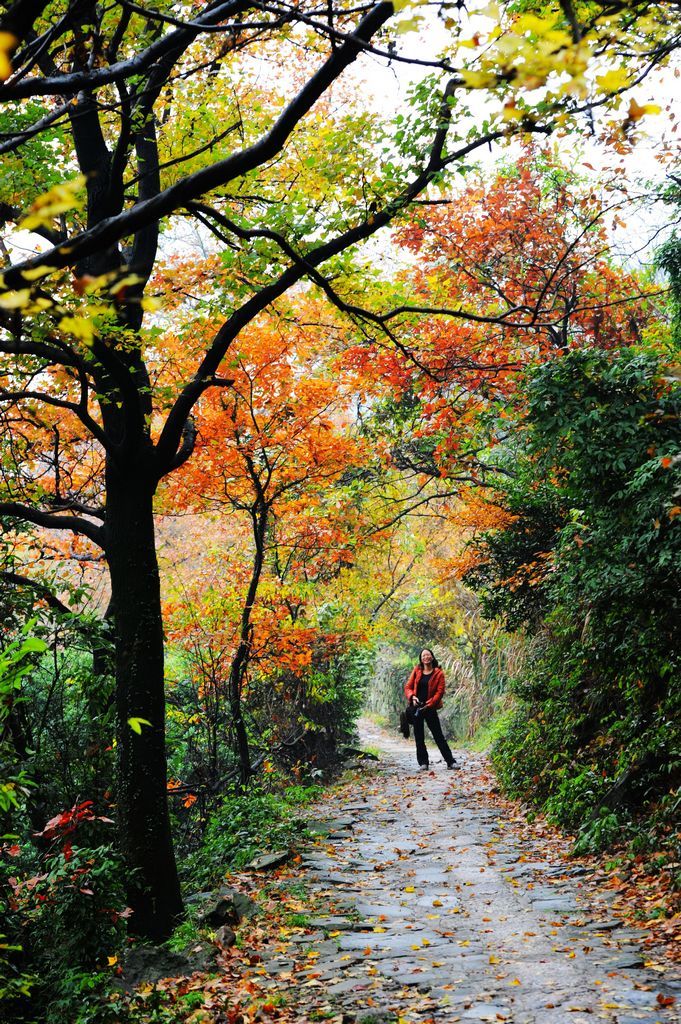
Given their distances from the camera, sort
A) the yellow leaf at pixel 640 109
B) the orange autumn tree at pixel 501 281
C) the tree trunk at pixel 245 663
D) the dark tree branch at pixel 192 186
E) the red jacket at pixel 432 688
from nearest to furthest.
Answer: the yellow leaf at pixel 640 109, the dark tree branch at pixel 192 186, the tree trunk at pixel 245 663, the orange autumn tree at pixel 501 281, the red jacket at pixel 432 688

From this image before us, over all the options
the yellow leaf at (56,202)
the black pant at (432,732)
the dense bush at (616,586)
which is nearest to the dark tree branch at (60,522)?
the dense bush at (616,586)

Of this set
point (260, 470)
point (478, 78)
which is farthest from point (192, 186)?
point (260, 470)

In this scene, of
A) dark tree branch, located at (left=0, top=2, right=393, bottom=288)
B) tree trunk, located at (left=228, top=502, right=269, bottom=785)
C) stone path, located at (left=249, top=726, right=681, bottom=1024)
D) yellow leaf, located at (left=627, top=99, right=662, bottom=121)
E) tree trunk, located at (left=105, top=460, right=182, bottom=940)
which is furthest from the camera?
tree trunk, located at (left=228, top=502, right=269, bottom=785)

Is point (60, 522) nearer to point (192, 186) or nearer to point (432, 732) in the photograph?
point (192, 186)

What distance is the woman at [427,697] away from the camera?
13188 millimetres

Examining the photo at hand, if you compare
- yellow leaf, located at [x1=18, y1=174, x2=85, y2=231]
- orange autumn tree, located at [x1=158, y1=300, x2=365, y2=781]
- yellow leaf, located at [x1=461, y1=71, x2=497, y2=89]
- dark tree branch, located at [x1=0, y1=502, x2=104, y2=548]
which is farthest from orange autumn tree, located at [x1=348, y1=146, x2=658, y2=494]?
yellow leaf, located at [x1=18, y1=174, x2=85, y2=231]

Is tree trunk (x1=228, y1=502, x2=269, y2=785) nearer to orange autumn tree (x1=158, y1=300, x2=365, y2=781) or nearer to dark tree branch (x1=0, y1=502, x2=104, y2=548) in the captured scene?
orange autumn tree (x1=158, y1=300, x2=365, y2=781)

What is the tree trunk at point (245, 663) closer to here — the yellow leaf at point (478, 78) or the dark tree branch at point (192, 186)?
the dark tree branch at point (192, 186)

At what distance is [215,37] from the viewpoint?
21.4ft

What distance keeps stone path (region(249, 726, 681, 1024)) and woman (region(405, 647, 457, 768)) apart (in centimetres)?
332

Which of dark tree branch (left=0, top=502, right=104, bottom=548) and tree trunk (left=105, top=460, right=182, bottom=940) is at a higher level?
dark tree branch (left=0, top=502, right=104, bottom=548)

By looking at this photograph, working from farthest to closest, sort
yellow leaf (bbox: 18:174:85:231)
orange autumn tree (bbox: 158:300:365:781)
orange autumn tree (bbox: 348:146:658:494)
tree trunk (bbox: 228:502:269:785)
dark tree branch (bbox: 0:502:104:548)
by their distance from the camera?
orange autumn tree (bbox: 348:146:658:494) < orange autumn tree (bbox: 158:300:365:781) < tree trunk (bbox: 228:502:269:785) < dark tree branch (bbox: 0:502:104:548) < yellow leaf (bbox: 18:174:85:231)

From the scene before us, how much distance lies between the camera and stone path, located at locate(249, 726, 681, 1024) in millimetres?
4391

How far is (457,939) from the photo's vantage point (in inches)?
225
